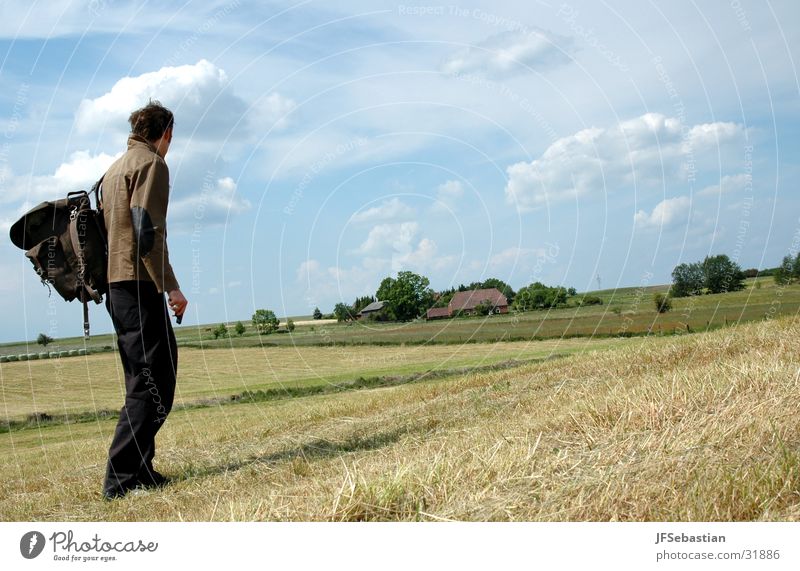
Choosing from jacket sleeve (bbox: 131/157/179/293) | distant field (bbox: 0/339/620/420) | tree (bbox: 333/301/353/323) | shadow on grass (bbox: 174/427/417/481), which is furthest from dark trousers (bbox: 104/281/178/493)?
distant field (bbox: 0/339/620/420)

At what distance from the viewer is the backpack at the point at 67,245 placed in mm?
6277

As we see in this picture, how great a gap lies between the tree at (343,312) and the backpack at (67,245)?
595 cm

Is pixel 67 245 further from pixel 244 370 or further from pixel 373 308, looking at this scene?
pixel 244 370

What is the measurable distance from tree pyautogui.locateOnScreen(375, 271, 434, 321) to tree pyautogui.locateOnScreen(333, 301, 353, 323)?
2.07 ft

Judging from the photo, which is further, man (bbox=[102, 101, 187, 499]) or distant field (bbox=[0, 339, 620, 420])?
distant field (bbox=[0, 339, 620, 420])

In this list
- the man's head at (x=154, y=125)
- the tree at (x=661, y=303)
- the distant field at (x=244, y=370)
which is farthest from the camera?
the distant field at (x=244, y=370)

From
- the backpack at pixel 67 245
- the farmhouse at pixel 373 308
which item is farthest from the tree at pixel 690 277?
the backpack at pixel 67 245

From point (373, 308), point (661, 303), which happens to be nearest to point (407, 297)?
point (373, 308)

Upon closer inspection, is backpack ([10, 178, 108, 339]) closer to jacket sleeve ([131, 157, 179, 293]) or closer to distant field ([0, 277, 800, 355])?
jacket sleeve ([131, 157, 179, 293])

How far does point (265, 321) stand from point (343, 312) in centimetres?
221

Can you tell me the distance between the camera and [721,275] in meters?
12.5

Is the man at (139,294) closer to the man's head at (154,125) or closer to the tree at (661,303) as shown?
the man's head at (154,125)

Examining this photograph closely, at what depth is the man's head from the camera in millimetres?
6391

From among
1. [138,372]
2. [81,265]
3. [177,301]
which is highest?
[81,265]
